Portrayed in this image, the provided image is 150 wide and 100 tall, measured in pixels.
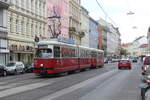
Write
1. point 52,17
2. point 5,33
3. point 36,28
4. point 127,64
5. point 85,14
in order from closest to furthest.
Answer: point 5,33 → point 127,64 → point 36,28 → point 52,17 → point 85,14

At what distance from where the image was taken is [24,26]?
50.5 meters

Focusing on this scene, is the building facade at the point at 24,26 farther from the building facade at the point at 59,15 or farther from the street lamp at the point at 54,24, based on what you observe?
the building facade at the point at 59,15

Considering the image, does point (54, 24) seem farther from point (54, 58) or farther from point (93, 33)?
point (93, 33)

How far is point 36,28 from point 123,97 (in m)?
42.7

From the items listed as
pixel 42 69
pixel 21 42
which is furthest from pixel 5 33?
pixel 42 69

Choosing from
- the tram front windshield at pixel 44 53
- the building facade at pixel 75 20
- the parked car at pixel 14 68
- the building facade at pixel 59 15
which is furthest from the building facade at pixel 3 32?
the building facade at pixel 75 20

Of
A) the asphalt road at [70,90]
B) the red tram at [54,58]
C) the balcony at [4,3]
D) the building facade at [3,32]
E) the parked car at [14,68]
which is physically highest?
the balcony at [4,3]

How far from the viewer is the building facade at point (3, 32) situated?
4222 centimetres

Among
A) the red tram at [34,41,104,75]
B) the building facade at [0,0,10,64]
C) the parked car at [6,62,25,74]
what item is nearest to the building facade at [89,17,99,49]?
the building facade at [0,0,10,64]

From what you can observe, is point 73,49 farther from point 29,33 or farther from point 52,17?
point 52,17

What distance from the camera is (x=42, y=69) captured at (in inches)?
1111

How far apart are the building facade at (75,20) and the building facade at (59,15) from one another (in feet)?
11.2

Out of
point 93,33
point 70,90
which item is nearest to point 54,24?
point 70,90

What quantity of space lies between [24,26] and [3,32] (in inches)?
316
